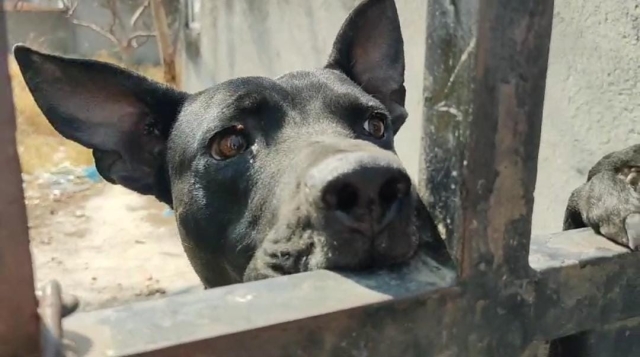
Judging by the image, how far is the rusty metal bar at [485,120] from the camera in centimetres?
112

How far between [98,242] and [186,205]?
528 centimetres

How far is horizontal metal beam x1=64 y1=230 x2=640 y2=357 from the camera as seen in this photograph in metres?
1.05

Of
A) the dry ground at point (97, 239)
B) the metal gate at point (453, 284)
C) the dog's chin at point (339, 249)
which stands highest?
the metal gate at point (453, 284)

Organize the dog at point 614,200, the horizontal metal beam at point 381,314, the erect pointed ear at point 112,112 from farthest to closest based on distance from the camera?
1. the erect pointed ear at point 112,112
2. the dog at point 614,200
3. the horizontal metal beam at point 381,314

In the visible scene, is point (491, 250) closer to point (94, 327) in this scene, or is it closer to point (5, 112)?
point (94, 327)

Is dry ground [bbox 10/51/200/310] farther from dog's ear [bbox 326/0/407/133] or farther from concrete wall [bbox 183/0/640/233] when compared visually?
dog's ear [bbox 326/0/407/133]

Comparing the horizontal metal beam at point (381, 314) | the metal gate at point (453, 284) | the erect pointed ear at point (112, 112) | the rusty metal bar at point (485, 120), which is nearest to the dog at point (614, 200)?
the horizontal metal beam at point (381, 314)

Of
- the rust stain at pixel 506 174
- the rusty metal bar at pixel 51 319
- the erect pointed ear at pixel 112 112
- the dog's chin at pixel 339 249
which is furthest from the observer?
the erect pointed ear at pixel 112 112

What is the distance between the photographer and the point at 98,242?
7332 millimetres

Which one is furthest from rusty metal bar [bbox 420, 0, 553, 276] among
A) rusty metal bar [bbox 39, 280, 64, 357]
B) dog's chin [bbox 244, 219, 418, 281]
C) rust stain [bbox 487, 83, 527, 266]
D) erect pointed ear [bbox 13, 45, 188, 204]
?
erect pointed ear [bbox 13, 45, 188, 204]

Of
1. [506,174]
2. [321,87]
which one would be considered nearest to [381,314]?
[506,174]

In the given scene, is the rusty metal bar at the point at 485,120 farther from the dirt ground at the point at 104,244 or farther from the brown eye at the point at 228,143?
the dirt ground at the point at 104,244

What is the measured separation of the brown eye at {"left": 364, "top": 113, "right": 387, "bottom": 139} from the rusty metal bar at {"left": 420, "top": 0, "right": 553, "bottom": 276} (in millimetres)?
1103

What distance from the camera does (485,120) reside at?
44.9 inches
